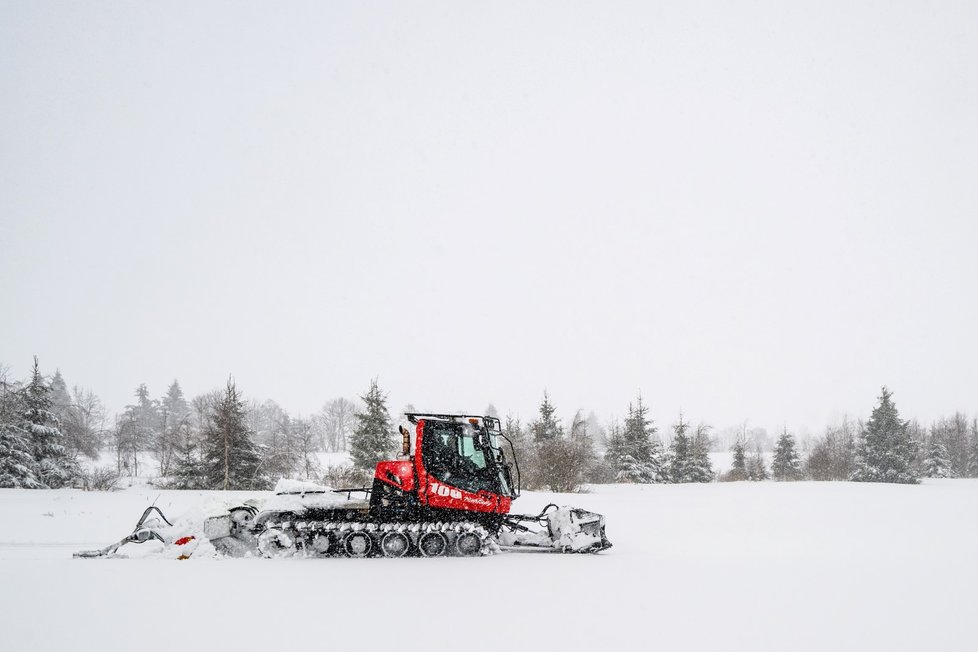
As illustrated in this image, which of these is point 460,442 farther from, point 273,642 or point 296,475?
point 296,475

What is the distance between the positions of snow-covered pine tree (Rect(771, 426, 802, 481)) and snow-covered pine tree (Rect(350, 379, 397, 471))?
3455cm

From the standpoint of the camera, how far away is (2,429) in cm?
2350

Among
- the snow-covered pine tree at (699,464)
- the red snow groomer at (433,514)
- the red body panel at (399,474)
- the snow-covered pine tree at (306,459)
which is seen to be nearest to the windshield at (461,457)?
the red snow groomer at (433,514)

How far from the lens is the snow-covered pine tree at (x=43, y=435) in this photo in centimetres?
2444

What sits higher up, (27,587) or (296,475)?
(27,587)

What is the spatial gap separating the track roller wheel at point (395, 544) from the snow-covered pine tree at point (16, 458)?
22.7 metres

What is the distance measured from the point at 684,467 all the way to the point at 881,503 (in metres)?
22.7

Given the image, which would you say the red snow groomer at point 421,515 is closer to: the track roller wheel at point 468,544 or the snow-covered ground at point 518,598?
the track roller wheel at point 468,544

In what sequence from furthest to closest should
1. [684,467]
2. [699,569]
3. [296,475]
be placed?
[296,475]
[684,467]
[699,569]

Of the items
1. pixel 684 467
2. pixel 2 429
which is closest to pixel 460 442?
pixel 2 429

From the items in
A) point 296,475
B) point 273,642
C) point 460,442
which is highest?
point 460,442

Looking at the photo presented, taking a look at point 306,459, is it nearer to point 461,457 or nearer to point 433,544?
point 461,457

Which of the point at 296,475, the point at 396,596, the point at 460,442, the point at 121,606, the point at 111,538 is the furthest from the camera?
the point at 296,475

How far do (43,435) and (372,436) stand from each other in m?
15.3
